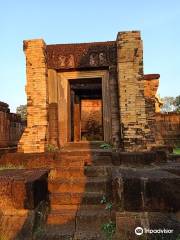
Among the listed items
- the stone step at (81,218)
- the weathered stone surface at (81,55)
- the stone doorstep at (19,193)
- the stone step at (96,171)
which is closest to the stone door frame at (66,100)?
the weathered stone surface at (81,55)

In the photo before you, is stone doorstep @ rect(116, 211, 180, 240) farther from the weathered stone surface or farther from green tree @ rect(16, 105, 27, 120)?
green tree @ rect(16, 105, 27, 120)

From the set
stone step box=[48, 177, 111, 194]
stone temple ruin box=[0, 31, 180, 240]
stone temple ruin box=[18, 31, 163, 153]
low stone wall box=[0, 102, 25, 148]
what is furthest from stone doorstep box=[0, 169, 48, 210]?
low stone wall box=[0, 102, 25, 148]

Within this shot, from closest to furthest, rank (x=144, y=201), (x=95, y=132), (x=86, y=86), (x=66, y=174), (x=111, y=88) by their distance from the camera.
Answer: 1. (x=144, y=201)
2. (x=66, y=174)
3. (x=111, y=88)
4. (x=86, y=86)
5. (x=95, y=132)

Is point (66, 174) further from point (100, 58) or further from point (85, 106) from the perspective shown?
point (85, 106)

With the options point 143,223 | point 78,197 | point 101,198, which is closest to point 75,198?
point 78,197

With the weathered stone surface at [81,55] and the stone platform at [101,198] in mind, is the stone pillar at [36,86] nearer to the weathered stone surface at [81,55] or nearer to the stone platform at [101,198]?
the weathered stone surface at [81,55]

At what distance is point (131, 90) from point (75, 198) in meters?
3.62

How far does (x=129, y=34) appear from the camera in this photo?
23.3 ft

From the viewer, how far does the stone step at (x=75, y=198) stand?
4.35m

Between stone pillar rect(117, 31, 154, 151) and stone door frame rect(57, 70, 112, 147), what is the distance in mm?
721

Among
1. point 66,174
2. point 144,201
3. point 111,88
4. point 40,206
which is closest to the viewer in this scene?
point 144,201

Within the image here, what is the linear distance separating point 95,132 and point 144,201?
48.2 feet

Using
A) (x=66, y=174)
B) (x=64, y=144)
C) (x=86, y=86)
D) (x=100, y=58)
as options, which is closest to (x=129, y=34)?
(x=100, y=58)

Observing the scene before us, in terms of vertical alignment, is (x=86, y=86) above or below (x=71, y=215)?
above
